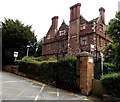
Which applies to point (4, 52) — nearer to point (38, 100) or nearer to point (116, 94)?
point (38, 100)

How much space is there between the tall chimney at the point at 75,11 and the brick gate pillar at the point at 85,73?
18337mm

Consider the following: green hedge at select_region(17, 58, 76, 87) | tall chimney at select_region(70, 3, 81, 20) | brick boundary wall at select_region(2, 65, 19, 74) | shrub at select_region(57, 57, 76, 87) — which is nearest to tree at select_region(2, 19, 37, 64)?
brick boundary wall at select_region(2, 65, 19, 74)

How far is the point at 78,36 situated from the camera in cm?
2373

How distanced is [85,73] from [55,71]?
2.74 metres

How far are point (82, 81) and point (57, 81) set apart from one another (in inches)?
93.4

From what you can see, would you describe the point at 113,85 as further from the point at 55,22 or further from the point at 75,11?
the point at 55,22

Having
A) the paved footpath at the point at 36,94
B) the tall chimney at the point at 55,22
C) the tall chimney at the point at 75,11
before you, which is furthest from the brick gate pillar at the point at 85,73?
the tall chimney at the point at 55,22

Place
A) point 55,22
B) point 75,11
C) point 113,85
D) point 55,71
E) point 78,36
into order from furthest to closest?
point 55,22
point 75,11
point 78,36
point 55,71
point 113,85

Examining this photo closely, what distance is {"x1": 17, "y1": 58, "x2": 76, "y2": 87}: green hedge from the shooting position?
793 cm

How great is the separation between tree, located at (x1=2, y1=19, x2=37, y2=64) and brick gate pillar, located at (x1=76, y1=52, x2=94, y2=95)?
47.0ft

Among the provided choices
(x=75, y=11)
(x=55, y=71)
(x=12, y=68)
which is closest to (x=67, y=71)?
(x=55, y=71)

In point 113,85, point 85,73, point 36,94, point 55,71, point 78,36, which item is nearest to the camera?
point 113,85

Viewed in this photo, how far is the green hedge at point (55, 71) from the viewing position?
793cm

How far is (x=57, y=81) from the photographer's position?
9039 millimetres
